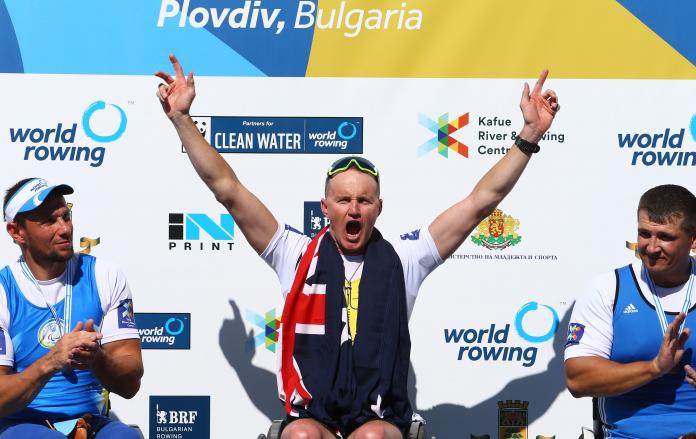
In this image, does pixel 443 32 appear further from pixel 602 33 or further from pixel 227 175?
pixel 227 175

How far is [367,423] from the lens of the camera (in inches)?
109

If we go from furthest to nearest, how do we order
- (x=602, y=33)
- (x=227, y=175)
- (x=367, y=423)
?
(x=602, y=33) < (x=227, y=175) < (x=367, y=423)

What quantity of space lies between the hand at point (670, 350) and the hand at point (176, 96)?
169 cm

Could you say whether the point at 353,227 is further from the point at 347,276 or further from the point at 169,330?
the point at 169,330

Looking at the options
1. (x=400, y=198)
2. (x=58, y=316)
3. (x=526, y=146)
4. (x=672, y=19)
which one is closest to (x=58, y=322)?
(x=58, y=316)

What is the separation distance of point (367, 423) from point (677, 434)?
99cm

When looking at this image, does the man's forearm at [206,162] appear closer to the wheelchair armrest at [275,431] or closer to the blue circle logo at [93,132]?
the wheelchair armrest at [275,431]

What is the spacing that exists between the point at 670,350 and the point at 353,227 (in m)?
1.06

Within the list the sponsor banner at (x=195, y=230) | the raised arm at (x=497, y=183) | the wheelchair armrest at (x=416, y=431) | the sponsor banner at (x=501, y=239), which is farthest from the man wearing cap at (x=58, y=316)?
the sponsor banner at (x=501, y=239)

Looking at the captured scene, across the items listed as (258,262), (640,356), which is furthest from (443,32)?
(640,356)

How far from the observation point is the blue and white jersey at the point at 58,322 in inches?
116

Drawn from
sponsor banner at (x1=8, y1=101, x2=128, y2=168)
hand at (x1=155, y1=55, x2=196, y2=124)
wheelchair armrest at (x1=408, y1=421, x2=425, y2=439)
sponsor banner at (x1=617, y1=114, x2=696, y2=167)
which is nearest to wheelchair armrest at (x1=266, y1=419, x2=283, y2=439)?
wheelchair armrest at (x1=408, y1=421, x2=425, y2=439)

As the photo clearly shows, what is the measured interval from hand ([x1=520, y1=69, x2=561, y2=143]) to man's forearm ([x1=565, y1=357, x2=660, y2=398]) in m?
0.75

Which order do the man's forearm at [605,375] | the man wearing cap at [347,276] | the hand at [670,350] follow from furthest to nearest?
the man wearing cap at [347,276] → the man's forearm at [605,375] → the hand at [670,350]
